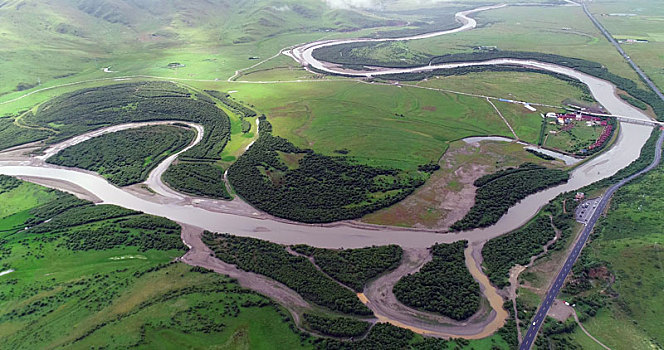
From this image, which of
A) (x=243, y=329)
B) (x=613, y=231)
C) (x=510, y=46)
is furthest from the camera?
(x=510, y=46)

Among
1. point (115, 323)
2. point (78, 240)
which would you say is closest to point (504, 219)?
point (115, 323)

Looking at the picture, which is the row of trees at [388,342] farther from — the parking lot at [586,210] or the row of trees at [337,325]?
the parking lot at [586,210]

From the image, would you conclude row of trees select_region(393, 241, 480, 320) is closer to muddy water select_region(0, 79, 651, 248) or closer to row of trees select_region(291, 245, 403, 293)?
row of trees select_region(291, 245, 403, 293)

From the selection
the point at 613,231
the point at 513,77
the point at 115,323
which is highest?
the point at 513,77

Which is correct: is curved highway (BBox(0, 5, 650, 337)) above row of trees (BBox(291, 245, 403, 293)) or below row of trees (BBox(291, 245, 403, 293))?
above

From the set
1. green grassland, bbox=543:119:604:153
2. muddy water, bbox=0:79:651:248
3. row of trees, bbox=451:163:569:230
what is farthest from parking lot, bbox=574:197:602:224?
green grassland, bbox=543:119:604:153

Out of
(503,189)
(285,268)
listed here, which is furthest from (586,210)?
(285,268)

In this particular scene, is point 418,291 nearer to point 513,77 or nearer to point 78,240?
point 78,240
